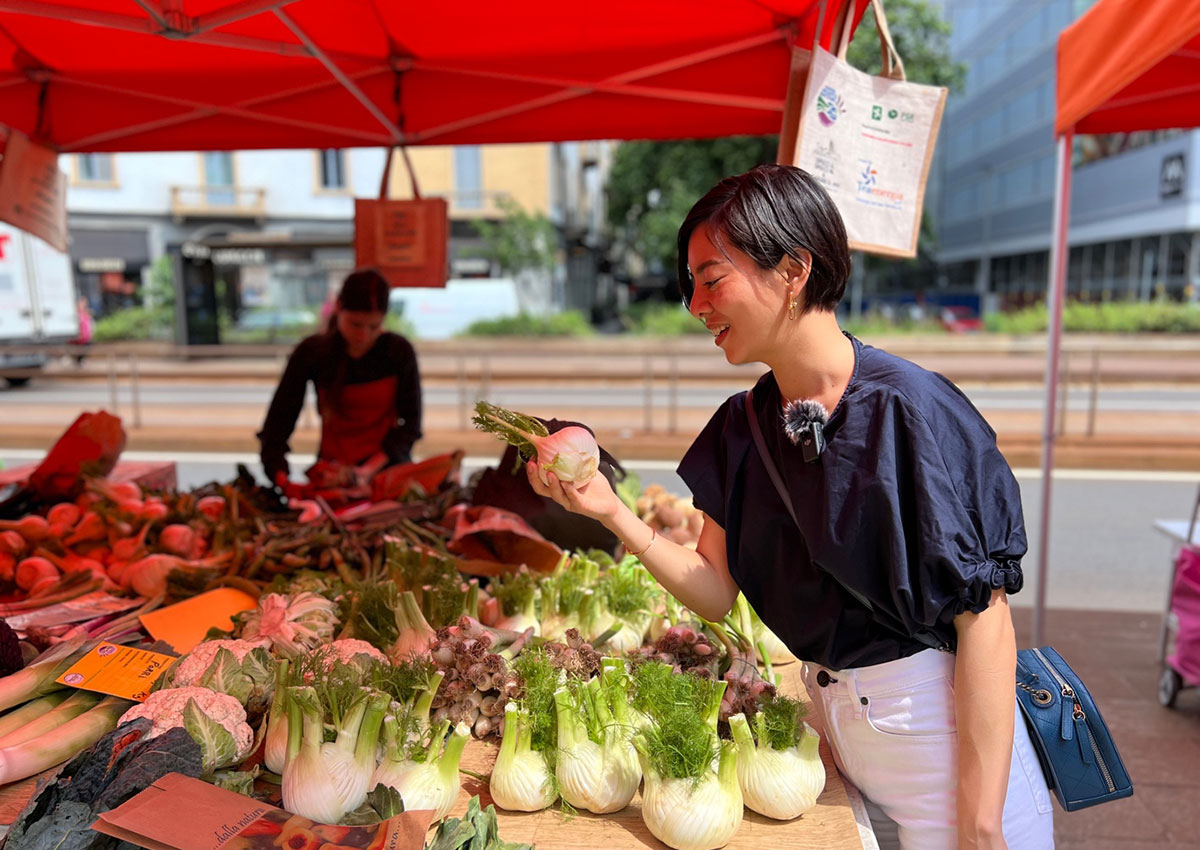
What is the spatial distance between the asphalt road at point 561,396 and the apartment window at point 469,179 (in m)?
12.4

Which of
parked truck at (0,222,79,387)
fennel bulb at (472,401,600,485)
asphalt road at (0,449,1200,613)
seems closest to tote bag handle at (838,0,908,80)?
fennel bulb at (472,401,600,485)

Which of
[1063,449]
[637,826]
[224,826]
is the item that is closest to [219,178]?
[1063,449]

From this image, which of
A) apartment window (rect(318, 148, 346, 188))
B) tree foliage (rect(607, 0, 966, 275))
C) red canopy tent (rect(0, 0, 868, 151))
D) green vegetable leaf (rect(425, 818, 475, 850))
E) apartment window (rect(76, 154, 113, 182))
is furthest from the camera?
apartment window (rect(318, 148, 346, 188))

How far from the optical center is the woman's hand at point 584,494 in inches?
58.1

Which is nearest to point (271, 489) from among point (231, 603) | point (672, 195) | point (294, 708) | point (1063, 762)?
point (231, 603)

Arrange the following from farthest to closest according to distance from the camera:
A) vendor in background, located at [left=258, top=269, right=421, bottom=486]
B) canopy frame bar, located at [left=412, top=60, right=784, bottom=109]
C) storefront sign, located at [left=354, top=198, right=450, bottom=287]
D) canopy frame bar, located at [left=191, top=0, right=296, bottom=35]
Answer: storefront sign, located at [left=354, top=198, right=450, bottom=287] < vendor in background, located at [left=258, top=269, right=421, bottom=486] < canopy frame bar, located at [left=412, top=60, right=784, bottom=109] < canopy frame bar, located at [left=191, top=0, right=296, bottom=35]

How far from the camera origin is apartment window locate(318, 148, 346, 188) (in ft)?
88.3

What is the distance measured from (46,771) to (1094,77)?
3.72m

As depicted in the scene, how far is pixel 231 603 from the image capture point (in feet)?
7.97

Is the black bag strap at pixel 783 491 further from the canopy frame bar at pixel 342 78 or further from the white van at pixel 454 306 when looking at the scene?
the white van at pixel 454 306

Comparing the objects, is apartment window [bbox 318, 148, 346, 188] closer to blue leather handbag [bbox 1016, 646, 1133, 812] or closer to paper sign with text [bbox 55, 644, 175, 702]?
paper sign with text [bbox 55, 644, 175, 702]

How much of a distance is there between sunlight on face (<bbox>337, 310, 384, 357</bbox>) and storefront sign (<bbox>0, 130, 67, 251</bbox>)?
125 cm

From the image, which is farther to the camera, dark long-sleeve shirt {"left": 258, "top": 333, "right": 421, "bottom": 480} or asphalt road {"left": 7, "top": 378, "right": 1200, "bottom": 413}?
asphalt road {"left": 7, "top": 378, "right": 1200, "bottom": 413}

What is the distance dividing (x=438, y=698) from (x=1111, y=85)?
2.92 m
